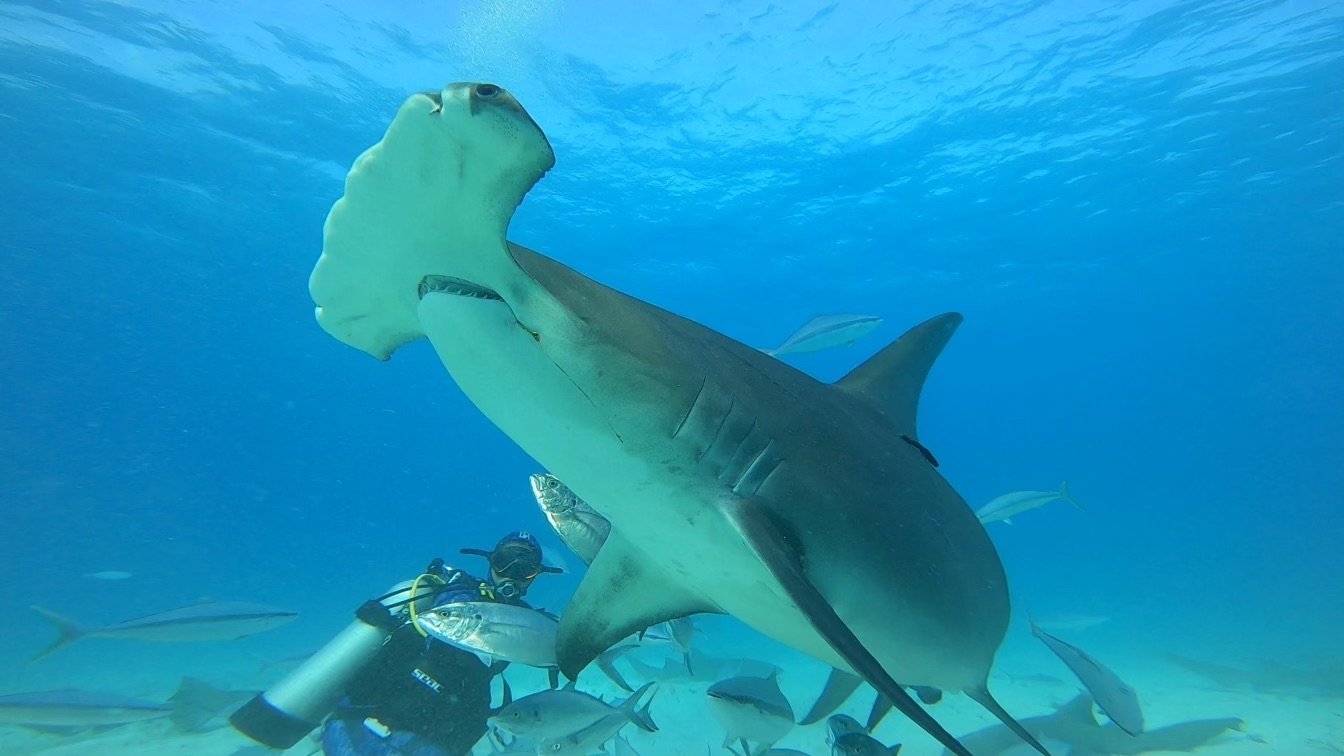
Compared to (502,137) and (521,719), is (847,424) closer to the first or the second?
(502,137)

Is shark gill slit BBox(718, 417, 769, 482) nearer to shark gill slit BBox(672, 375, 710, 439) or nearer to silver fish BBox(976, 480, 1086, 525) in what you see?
shark gill slit BBox(672, 375, 710, 439)

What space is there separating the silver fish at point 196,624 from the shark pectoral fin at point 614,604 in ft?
17.4

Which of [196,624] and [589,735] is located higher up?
[589,735]

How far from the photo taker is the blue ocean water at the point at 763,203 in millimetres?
17703

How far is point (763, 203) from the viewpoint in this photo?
26969 millimetres

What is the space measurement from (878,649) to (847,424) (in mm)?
899

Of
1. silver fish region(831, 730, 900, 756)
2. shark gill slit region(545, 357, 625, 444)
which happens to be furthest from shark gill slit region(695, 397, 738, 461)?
silver fish region(831, 730, 900, 756)

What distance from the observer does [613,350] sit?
169 cm

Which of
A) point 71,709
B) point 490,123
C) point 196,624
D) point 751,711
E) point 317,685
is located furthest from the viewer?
point 196,624

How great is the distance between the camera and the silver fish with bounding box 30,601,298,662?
258 inches

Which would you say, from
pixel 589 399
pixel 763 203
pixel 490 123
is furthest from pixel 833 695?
pixel 763 203

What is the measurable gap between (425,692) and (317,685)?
2.05 ft

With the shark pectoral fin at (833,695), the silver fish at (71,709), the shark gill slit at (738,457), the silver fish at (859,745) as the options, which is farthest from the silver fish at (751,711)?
the silver fish at (71,709)

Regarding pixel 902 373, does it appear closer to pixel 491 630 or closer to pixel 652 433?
pixel 652 433
